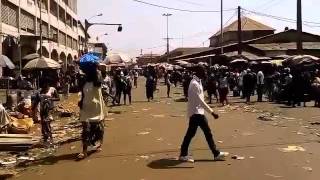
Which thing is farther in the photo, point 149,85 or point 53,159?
point 149,85

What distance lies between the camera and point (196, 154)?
10242 mm

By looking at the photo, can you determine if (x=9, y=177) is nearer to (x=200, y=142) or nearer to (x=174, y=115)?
(x=200, y=142)

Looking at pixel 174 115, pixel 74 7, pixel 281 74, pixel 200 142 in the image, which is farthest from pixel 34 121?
pixel 74 7

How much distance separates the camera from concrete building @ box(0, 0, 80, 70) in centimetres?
3372

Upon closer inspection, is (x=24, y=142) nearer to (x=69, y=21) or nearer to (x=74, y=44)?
(x=69, y=21)

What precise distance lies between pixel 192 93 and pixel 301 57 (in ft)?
67.1

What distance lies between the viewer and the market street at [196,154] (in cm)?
852

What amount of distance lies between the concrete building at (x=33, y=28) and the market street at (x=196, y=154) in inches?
745

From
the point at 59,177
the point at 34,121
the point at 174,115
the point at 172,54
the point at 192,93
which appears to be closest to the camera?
the point at 59,177

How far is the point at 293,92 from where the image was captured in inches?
910

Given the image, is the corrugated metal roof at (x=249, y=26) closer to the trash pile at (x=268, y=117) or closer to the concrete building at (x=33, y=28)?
the concrete building at (x=33, y=28)

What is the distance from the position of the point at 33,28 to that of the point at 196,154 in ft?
118

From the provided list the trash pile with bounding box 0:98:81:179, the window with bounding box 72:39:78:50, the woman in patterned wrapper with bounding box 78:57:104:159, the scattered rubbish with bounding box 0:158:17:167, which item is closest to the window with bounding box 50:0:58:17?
the window with bounding box 72:39:78:50

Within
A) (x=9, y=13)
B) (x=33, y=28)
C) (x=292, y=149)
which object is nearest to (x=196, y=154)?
(x=292, y=149)
